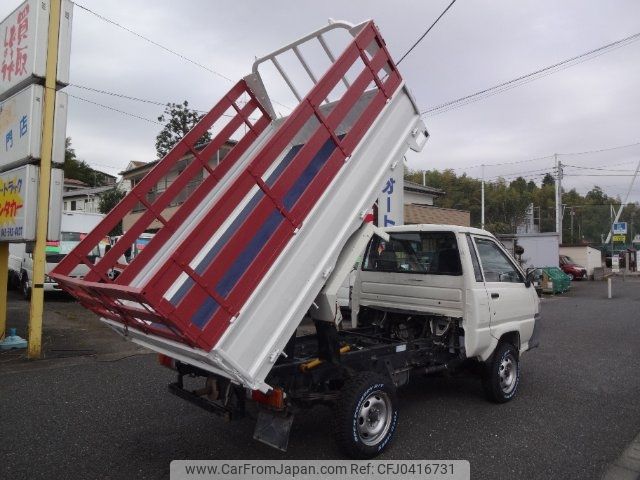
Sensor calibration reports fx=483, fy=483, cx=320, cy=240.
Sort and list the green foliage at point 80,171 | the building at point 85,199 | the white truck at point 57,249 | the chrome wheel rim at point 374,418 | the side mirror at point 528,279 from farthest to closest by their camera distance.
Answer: the green foliage at point 80,171 → the building at point 85,199 → the white truck at point 57,249 → the side mirror at point 528,279 → the chrome wheel rim at point 374,418

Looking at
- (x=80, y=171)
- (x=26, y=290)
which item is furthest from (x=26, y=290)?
(x=80, y=171)

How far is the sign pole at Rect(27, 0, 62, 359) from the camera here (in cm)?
697

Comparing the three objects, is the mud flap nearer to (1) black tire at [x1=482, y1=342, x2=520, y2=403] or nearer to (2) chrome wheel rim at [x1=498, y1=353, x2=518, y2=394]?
(1) black tire at [x1=482, y1=342, x2=520, y2=403]

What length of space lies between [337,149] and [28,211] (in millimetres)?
5368

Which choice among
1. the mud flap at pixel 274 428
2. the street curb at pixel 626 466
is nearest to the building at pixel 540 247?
the street curb at pixel 626 466

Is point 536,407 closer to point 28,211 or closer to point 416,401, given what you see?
point 416,401

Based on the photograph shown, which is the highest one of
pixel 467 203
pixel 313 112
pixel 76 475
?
pixel 467 203

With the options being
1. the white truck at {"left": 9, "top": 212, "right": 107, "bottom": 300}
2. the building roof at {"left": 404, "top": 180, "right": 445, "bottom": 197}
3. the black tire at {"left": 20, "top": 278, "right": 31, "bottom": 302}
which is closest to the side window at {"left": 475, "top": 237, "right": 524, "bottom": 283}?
the white truck at {"left": 9, "top": 212, "right": 107, "bottom": 300}

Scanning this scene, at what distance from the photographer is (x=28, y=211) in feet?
22.6

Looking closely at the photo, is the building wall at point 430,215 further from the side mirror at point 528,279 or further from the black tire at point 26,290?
the side mirror at point 528,279

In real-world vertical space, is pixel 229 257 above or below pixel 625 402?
above

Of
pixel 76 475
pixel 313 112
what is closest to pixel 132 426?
pixel 76 475

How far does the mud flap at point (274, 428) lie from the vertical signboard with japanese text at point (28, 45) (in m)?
6.27

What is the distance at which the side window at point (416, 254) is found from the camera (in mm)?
5055
